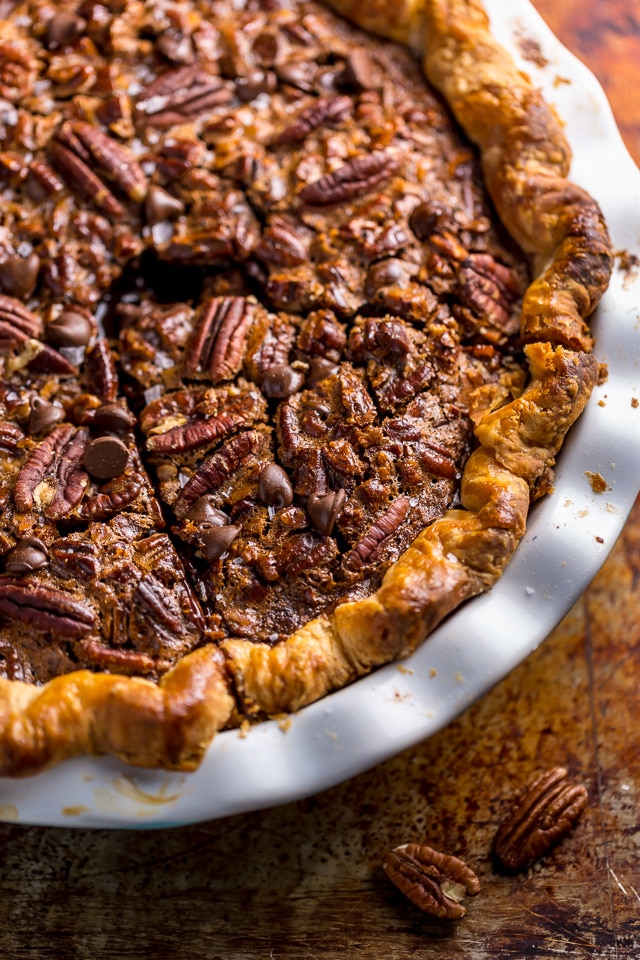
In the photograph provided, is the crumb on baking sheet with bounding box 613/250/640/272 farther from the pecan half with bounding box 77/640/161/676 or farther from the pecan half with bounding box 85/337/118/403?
the pecan half with bounding box 77/640/161/676

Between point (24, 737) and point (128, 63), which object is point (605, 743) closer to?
point (24, 737)

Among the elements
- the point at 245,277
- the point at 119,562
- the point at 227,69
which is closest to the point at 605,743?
the point at 119,562

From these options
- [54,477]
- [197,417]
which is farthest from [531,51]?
[54,477]

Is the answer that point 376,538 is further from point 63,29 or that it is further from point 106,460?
point 63,29

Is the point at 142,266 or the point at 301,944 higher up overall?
the point at 142,266

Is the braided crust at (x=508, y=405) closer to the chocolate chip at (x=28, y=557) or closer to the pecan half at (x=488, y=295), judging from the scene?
the pecan half at (x=488, y=295)

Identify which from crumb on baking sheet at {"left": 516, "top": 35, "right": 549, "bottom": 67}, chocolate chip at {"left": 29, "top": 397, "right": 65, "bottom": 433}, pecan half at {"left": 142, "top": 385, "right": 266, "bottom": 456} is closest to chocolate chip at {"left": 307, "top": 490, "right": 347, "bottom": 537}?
pecan half at {"left": 142, "top": 385, "right": 266, "bottom": 456}

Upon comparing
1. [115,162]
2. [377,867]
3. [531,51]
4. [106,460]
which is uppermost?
[531,51]
